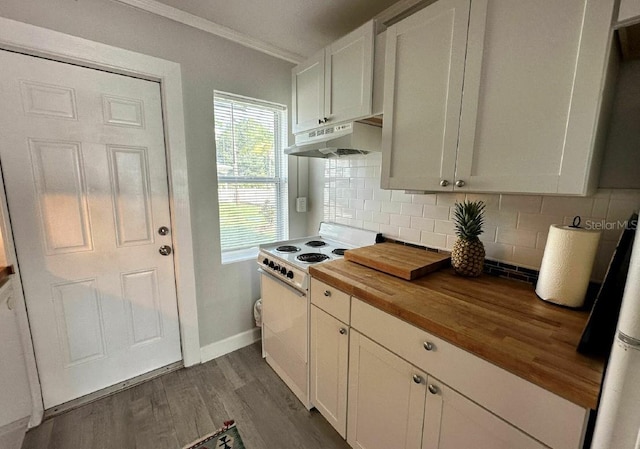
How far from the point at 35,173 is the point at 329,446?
223 centimetres

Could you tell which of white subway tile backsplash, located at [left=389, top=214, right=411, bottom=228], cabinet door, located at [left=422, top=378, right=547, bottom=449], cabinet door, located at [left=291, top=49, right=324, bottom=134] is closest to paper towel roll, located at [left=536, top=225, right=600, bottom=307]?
cabinet door, located at [left=422, top=378, right=547, bottom=449]

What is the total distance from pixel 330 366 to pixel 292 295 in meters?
0.46

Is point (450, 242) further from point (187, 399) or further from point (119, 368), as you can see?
point (119, 368)

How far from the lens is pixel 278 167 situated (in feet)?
8.07

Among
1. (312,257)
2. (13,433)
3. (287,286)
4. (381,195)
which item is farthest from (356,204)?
(13,433)

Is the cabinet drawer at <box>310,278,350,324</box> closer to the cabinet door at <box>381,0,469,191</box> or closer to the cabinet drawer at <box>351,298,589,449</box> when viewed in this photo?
the cabinet drawer at <box>351,298,589,449</box>

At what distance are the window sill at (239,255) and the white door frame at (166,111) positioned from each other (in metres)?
0.31

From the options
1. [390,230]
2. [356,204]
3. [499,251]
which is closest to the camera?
[499,251]

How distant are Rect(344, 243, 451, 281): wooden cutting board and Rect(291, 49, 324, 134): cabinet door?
95 cm

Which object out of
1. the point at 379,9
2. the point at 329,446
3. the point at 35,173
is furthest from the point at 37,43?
the point at 329,446

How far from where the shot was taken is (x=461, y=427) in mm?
891

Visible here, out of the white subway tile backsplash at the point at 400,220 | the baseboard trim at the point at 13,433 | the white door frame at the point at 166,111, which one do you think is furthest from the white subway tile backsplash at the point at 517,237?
the baseboard trim at the point at 13,433

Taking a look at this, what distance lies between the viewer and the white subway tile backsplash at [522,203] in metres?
1.25
